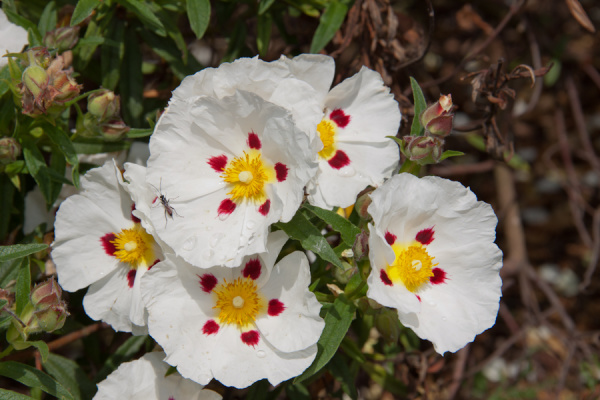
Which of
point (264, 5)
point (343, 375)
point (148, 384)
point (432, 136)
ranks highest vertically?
point (264, 5)

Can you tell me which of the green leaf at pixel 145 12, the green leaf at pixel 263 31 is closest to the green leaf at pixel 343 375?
the green leaf at pixel 263 31

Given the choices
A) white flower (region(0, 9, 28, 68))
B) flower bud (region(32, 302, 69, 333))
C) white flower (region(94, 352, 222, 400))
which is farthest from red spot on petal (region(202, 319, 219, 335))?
white flower (region(0, 9, 28, 68))

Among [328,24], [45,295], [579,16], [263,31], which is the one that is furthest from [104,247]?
[579,16]

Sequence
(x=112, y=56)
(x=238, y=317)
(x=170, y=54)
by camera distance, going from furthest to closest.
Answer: (x=170, y=54) < (x=112, y=56) < (x=238, y=317)

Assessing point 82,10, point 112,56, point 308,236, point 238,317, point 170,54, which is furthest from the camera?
point 170,54

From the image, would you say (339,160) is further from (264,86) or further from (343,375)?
(343,375)
